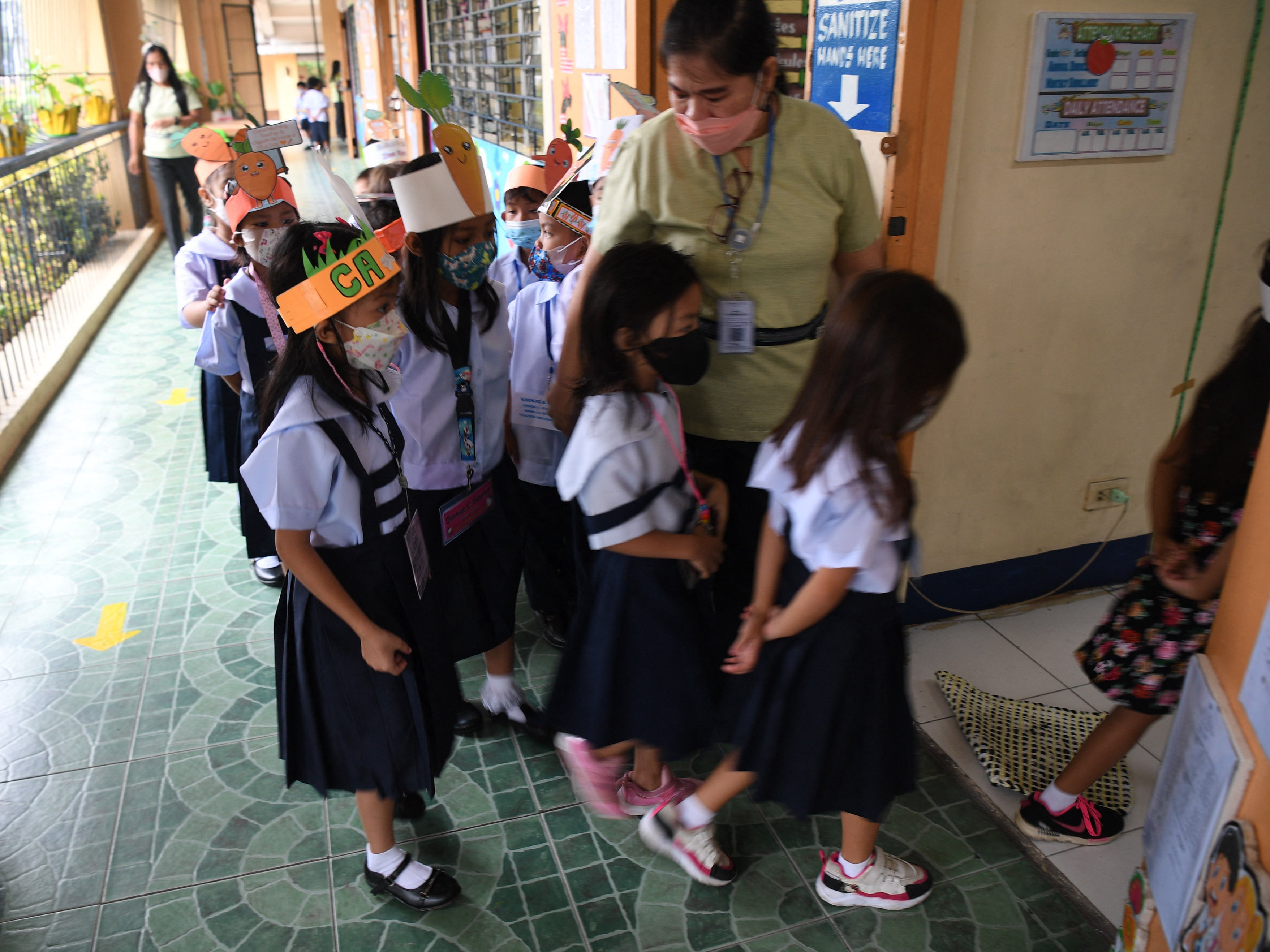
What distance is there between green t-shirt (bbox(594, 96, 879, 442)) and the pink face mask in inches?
1.3

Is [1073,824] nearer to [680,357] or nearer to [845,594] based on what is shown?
[845,594]

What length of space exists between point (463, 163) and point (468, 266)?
238mm

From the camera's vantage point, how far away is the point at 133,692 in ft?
7.64

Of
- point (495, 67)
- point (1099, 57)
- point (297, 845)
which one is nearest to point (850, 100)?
point (1099, 57)

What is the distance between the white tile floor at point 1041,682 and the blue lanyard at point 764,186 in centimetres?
104

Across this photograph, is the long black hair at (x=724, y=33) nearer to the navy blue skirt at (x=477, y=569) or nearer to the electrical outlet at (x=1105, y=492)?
the navy blue skirt at (x=477, y=569)

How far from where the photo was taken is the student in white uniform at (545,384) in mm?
2234

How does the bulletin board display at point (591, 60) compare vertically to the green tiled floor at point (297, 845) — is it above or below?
above

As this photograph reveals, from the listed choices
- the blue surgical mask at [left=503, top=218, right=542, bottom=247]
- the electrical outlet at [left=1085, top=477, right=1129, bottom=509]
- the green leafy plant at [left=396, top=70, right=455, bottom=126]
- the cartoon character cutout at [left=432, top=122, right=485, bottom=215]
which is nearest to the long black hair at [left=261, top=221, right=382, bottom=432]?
the cartoon character cutout at [left=432, top=122, right=485, bottom=215]

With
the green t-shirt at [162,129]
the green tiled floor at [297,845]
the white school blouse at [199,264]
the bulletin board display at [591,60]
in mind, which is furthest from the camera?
the green t-shirt at [162,129]

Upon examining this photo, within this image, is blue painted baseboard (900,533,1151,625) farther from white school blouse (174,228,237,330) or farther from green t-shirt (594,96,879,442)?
white school blouse (174,228,237,330)

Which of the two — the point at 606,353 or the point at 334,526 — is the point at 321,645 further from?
the point at 606,353

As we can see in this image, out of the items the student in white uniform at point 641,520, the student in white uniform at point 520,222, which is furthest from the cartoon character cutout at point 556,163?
the student in white uniform at point 641,520

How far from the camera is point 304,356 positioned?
1.46 meters
